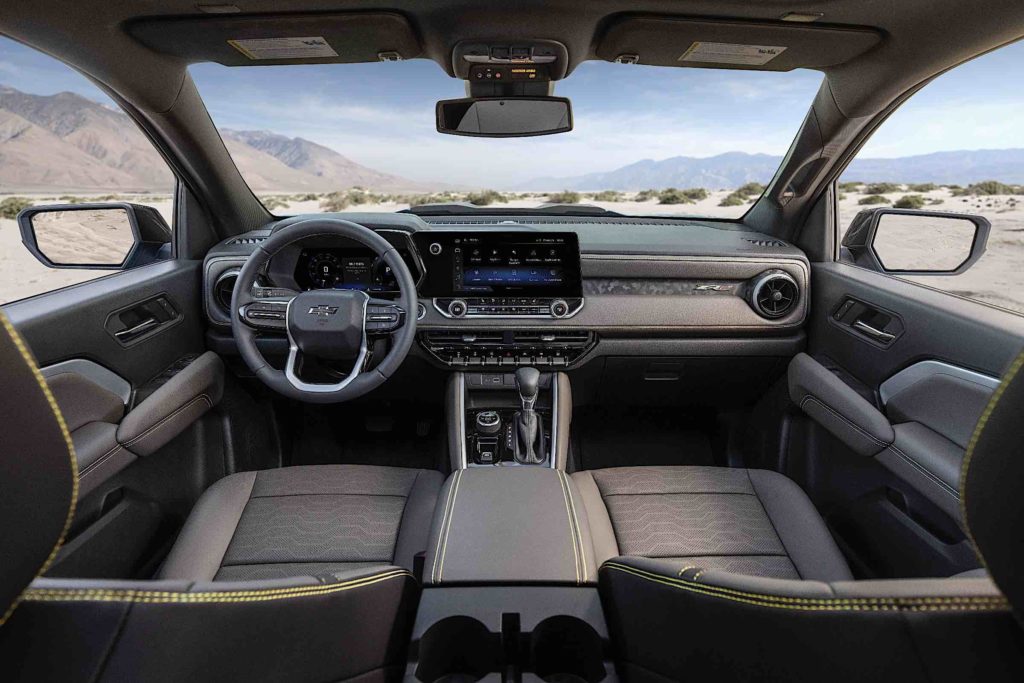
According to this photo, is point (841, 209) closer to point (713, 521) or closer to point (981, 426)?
point (713, 521)

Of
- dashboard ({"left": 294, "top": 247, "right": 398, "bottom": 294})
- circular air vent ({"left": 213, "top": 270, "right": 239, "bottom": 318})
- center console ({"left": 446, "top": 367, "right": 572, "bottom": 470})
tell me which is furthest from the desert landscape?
center console ({"left": 446, "top": 367, "right": 572, "bottom": 470})

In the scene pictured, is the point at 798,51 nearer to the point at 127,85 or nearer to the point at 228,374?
the point at 127,85

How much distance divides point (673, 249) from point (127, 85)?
2412mm

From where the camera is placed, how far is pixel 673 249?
2.85 metres

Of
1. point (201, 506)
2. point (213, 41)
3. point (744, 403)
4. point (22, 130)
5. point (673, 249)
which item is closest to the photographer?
point (201, 506)

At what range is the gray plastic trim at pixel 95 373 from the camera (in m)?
1.94

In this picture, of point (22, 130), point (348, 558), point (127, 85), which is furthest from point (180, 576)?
point (22, 130)

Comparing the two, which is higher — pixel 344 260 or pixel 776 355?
pixel 344 260

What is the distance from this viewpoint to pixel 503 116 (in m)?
2.62

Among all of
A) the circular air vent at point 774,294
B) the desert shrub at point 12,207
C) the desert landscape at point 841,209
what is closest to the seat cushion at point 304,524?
the desert landscape at point 841,209

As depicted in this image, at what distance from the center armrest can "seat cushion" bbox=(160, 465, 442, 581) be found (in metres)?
0.27

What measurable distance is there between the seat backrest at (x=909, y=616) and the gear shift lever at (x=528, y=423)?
5.62 feet

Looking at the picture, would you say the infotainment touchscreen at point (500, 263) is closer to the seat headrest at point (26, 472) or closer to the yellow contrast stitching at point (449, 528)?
the yellow contrast stitching at point (449, 528)

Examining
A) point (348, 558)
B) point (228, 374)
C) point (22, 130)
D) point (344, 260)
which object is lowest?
point (348, 558)
